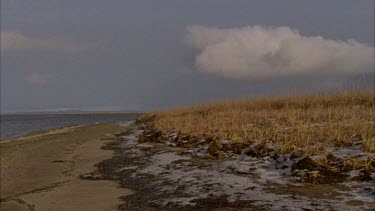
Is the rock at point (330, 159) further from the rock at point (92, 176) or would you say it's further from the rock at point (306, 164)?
the rock at point (92, 176)

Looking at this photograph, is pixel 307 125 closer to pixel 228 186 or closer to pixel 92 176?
pixel 228 186

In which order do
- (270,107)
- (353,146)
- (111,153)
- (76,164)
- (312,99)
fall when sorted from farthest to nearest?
(270,107) → (312,99) → (111,153) → (76,164) → (353,146)

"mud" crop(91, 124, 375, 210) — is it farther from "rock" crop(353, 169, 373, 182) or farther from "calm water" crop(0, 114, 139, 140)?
"calm water" crop(0, 114, 139, 140)

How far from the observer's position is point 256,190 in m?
8.16

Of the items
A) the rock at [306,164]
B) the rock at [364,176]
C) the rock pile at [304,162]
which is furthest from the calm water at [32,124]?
the rock at [364,176]

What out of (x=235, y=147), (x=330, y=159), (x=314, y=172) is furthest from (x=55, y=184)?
(x=330, y=159)

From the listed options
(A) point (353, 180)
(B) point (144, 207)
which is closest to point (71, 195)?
(B) point (144, 207)

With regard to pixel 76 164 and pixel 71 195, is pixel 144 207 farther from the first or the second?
pixel 76 164

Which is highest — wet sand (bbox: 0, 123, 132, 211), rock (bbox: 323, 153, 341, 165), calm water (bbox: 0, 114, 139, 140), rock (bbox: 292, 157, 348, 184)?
rock (bbox: 323, 153, 341, 165)

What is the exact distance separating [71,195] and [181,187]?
2607mm

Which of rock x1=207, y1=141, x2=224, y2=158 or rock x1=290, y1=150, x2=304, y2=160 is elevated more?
rock x1=290, y1=150, x2=304, y2=160

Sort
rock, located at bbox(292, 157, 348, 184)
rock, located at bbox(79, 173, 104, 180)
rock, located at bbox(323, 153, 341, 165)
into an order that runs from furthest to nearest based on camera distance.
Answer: rock, located at bbox(79, 173, 104, 180)
rock, located at bbox(323, 153, 341, 165)
rock, located at bbox(292, 157, 348, 184)

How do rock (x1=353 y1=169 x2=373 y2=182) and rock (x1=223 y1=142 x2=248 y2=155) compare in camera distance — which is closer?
rock (x1=353 y1=169 x2=373 y2=182)

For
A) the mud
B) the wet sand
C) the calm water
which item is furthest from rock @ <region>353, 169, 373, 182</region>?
the calm water
